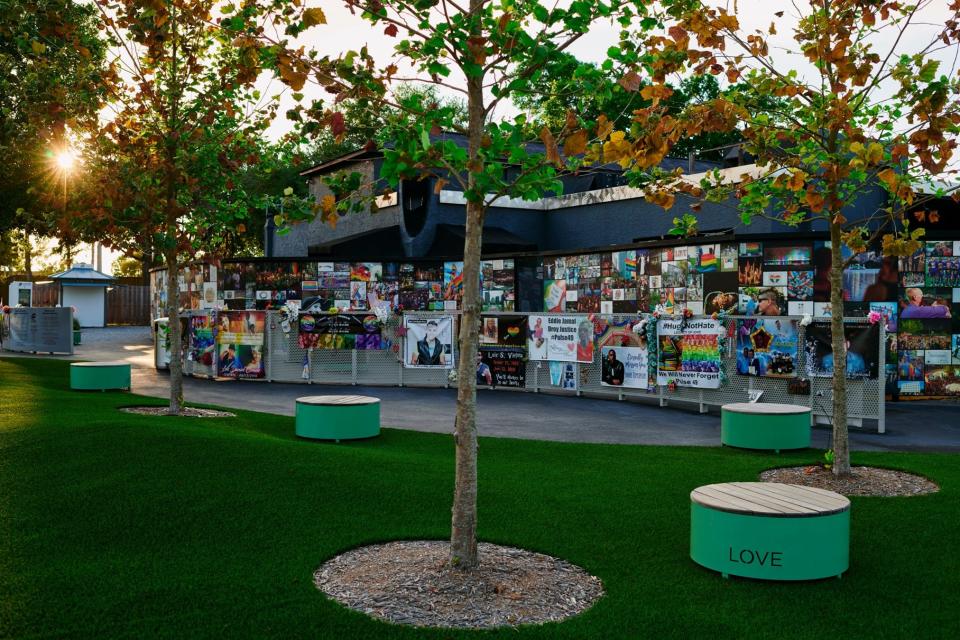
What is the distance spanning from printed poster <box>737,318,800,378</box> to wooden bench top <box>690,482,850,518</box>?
800 cm

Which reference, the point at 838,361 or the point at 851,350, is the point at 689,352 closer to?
the point at 851,350

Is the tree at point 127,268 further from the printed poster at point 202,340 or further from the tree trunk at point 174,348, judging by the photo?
the tree trunk at point 174,348

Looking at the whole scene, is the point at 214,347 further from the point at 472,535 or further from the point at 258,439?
the point at 472,535

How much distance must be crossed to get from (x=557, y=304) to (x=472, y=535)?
15764 mm

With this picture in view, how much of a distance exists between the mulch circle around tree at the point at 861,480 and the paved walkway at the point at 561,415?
237 cm

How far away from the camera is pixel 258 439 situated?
33.5ft

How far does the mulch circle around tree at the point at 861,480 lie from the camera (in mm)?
8836

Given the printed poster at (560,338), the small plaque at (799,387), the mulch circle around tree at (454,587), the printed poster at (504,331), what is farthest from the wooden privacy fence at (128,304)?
the mulch circle around tree at (454,587)

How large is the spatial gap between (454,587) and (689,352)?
10.8 metres

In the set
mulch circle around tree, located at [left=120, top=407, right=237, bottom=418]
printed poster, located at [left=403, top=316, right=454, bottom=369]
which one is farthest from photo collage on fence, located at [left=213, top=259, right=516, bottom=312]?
mulch circle around tree, located at [left=120, top=407, right=237, bottom=418]

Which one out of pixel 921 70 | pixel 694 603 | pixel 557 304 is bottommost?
pixel 694 603

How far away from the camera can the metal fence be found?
1377cm

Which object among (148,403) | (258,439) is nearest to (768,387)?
(258,439)

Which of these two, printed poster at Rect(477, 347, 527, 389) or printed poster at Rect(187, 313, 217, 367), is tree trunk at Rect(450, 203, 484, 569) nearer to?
printed poster at Rect(477, 347, 527, 389)
